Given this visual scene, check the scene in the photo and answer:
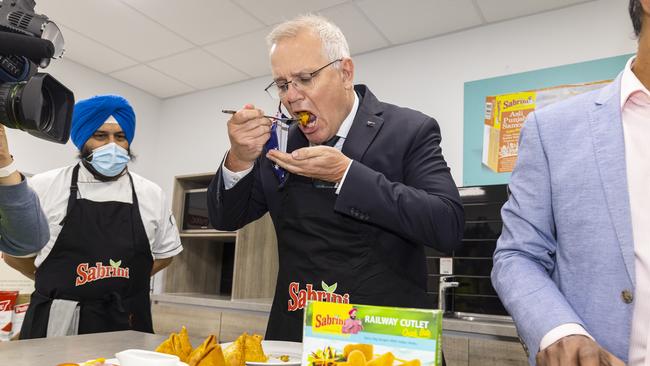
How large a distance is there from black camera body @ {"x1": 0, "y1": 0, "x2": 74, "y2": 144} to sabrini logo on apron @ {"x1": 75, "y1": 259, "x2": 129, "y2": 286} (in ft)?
2.86

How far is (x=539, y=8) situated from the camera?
3.04 meters

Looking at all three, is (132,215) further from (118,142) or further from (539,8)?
(539,8)

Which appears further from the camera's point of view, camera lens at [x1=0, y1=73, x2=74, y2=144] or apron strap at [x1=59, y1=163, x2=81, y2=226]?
apron strap at [x1=59, y1=163, x2=81, y2=226]

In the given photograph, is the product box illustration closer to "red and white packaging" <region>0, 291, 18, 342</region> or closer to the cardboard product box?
the cardboard product box

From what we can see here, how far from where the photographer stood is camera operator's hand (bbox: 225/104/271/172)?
1271 mm

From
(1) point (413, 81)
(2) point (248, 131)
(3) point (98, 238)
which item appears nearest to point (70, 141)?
(3) point (98, 238)

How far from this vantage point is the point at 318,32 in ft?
4.55

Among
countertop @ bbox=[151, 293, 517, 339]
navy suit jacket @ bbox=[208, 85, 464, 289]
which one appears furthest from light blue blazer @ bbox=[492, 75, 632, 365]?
countertop @ bbox=[151, 293, 517, 339]

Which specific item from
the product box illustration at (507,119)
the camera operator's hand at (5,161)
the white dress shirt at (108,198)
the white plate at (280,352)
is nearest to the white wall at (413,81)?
the product box illustration at (507,119)

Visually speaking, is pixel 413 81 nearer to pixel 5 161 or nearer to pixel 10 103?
pixel 5 161

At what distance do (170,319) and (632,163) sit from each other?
3.27 meters

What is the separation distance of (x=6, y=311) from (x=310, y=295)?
2.87 metres

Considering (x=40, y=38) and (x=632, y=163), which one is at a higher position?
(x=40, y=38)

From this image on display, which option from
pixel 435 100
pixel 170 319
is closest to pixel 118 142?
pixel 170 319
